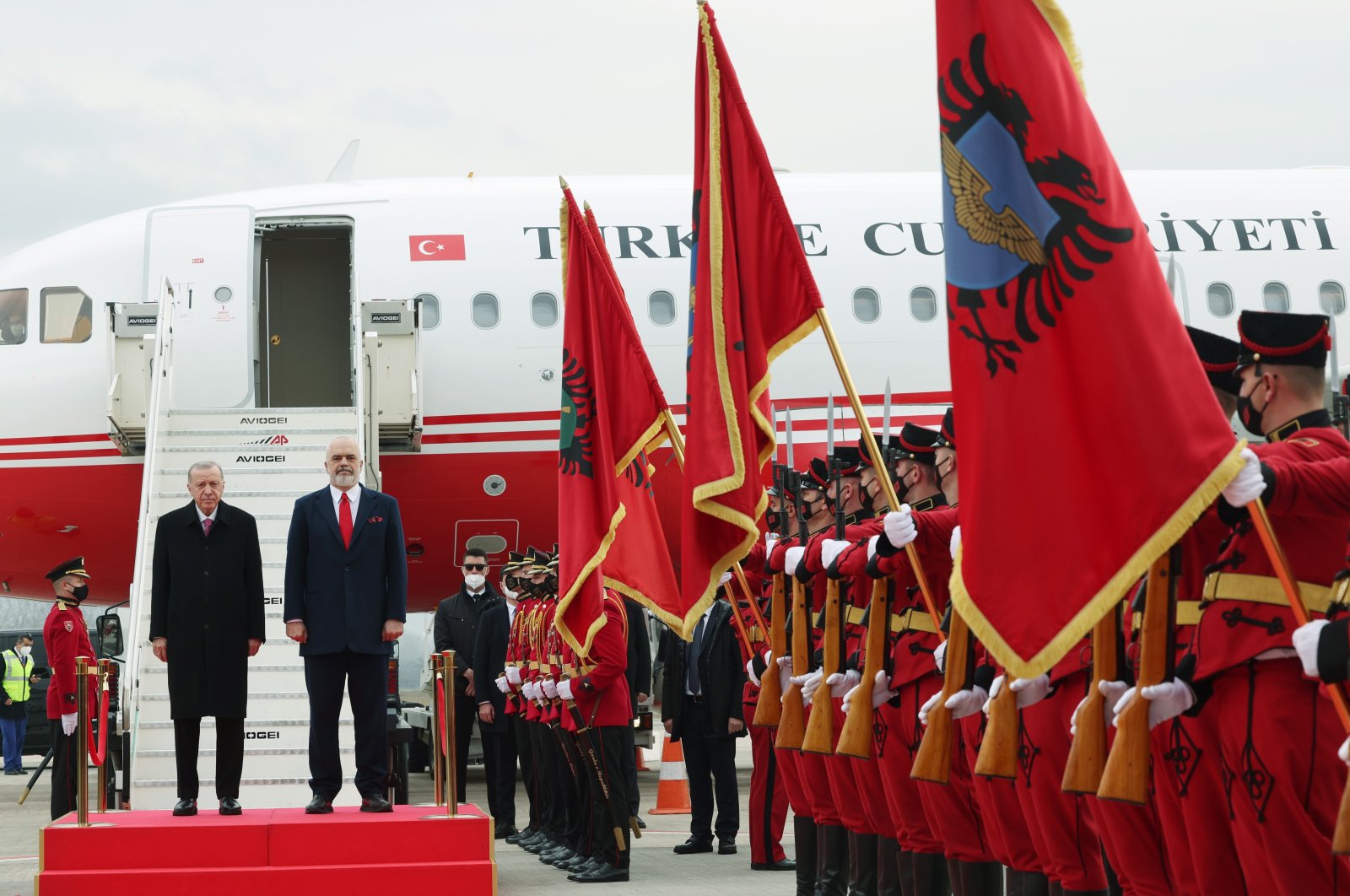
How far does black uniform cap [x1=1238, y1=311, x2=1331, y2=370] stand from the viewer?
4.38m

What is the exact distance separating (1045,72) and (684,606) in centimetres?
309

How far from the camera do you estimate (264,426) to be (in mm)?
12906

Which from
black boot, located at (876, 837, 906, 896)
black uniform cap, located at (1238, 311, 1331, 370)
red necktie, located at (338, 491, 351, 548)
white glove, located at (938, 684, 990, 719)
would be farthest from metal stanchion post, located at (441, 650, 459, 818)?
black uniform cap, located at (1238, 311, 1331, 370)

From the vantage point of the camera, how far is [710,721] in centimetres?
1066

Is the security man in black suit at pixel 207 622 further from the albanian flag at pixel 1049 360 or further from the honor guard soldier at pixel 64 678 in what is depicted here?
the albanian flag at pixel 1049 360

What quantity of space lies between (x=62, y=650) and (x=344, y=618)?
4.51 meters

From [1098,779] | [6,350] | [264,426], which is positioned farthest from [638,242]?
[1098,779]

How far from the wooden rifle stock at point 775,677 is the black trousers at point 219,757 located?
7.90 ft

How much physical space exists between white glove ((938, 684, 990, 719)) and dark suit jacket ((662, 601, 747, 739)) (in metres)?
4.53

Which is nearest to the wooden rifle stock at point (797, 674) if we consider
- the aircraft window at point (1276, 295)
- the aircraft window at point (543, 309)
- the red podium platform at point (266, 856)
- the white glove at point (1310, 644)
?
the red podium platform at point (266, 856)

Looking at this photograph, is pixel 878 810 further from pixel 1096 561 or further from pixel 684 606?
pixel 1096 561

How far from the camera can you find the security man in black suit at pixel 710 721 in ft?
34.2

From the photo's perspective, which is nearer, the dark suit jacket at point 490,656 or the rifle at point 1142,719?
the rifle at point 1142,719

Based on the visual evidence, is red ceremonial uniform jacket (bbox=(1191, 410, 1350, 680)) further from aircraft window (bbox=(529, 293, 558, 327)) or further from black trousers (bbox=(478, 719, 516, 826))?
aircraft window (bbox=(529, 293, 558, 327))
